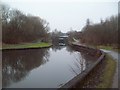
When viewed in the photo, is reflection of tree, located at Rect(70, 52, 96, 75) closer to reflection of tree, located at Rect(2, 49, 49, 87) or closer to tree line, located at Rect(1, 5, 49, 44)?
reflection of tree, located at Rect(2, 49, 49, 87)

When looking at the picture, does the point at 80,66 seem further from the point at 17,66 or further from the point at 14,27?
the point at 14,27

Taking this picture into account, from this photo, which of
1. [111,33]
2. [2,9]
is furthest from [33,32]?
[111,33]

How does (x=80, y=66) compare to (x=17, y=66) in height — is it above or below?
above

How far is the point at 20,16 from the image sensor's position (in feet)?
221

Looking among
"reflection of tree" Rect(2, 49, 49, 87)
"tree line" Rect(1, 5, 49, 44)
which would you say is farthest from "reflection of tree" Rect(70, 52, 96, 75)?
"tree line" Rect(1, 5, 49, 44)

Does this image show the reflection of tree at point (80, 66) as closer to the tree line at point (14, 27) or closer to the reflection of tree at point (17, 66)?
the reflection of tree at point (17, 66)

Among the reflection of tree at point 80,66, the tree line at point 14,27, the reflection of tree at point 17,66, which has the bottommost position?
the reflection of tree at point 17,66

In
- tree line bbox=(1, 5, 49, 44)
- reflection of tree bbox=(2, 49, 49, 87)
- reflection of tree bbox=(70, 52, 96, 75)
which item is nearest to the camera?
reflection of tree bbox=(2, 49, 49, 87)

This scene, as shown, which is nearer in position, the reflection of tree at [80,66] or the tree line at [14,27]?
the reflection of tree at [80,66]

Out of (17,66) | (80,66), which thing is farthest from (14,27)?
(80,66)

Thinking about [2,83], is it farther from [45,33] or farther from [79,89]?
[45,33]

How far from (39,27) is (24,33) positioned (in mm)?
14211

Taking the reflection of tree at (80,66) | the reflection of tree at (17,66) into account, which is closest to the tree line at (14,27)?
the reflection of tree at (17,66)

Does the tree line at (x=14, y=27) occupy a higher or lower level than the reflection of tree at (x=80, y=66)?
higher
